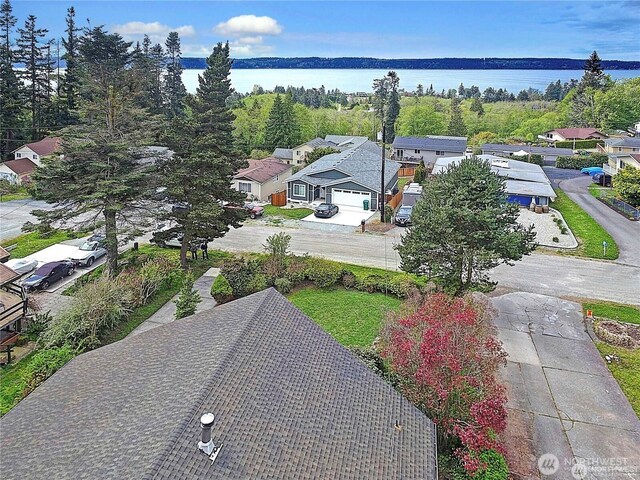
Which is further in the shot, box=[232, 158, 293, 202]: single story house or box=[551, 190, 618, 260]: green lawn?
box=[232, 158, 293, 202]: single story house

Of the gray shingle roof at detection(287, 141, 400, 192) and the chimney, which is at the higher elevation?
the gray shingle roof at detection(287, 141, 400, 192)

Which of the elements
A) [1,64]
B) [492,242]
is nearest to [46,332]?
[492,242]

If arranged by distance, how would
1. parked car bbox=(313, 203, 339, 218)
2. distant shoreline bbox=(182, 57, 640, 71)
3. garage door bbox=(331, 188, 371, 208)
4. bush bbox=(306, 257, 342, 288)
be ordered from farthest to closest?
garage door bbox=(331, 188, 371, 208), parked car bbox=(313, 203, 339, 218), bush bbox=(306, 257, 342, 288), distant shoreline bbox=(182, 57, 640, 71)

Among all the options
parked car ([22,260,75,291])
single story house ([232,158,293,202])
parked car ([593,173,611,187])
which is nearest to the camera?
parked car ([22,260,75,291])

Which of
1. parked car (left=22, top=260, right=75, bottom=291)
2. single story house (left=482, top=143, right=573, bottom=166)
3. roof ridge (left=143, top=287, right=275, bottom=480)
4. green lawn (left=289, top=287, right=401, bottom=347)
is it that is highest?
single story house (left=482, top=143, right=573, bottom=166)

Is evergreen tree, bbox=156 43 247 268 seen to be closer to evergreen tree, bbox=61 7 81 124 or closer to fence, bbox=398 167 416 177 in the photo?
fence, bbox=398 167 416 177

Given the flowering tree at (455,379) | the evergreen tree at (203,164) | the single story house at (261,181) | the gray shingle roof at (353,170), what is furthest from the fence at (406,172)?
the flowering tree at (455,379)

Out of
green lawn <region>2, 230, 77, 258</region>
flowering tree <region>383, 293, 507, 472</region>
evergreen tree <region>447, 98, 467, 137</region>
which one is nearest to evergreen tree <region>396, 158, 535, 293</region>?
flowering tree <region>383, 293, 507, 472</region>
